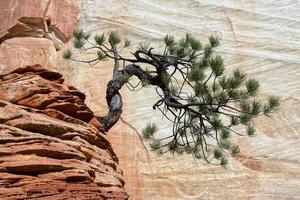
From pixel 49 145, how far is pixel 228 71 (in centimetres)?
423

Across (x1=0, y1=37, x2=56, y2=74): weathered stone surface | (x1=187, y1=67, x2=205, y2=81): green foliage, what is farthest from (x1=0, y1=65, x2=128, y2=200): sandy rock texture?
(x1=0, y1=37, x2=56, y2=74): weathered stone surface

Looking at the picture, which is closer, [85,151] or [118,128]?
[85,151]

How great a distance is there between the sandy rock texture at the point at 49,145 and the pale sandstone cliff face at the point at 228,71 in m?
2.43

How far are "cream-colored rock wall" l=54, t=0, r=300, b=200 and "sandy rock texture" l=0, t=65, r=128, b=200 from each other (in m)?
2.43

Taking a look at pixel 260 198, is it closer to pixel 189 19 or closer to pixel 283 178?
pixel 283 178

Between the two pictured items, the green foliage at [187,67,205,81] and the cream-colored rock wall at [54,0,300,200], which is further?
the cream-colored rock wall at [54,0,300,200]

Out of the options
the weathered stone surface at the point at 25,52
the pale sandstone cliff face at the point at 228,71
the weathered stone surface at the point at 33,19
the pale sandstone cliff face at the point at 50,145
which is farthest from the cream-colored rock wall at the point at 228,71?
the pale sandstone cliff face at the point at 50,145

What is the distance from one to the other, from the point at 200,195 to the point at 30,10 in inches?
103

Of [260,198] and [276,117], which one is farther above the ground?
[276,117]

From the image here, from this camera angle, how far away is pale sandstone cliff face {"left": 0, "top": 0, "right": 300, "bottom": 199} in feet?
19.8

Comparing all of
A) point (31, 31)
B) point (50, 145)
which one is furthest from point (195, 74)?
point (31, 31)

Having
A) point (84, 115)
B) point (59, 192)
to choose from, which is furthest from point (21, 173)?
point (84, 115)

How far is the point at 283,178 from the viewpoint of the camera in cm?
613

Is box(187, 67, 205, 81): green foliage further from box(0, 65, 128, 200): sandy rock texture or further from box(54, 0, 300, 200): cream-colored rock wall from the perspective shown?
box(54, 0, 300, 200): cream-colored rock wall
